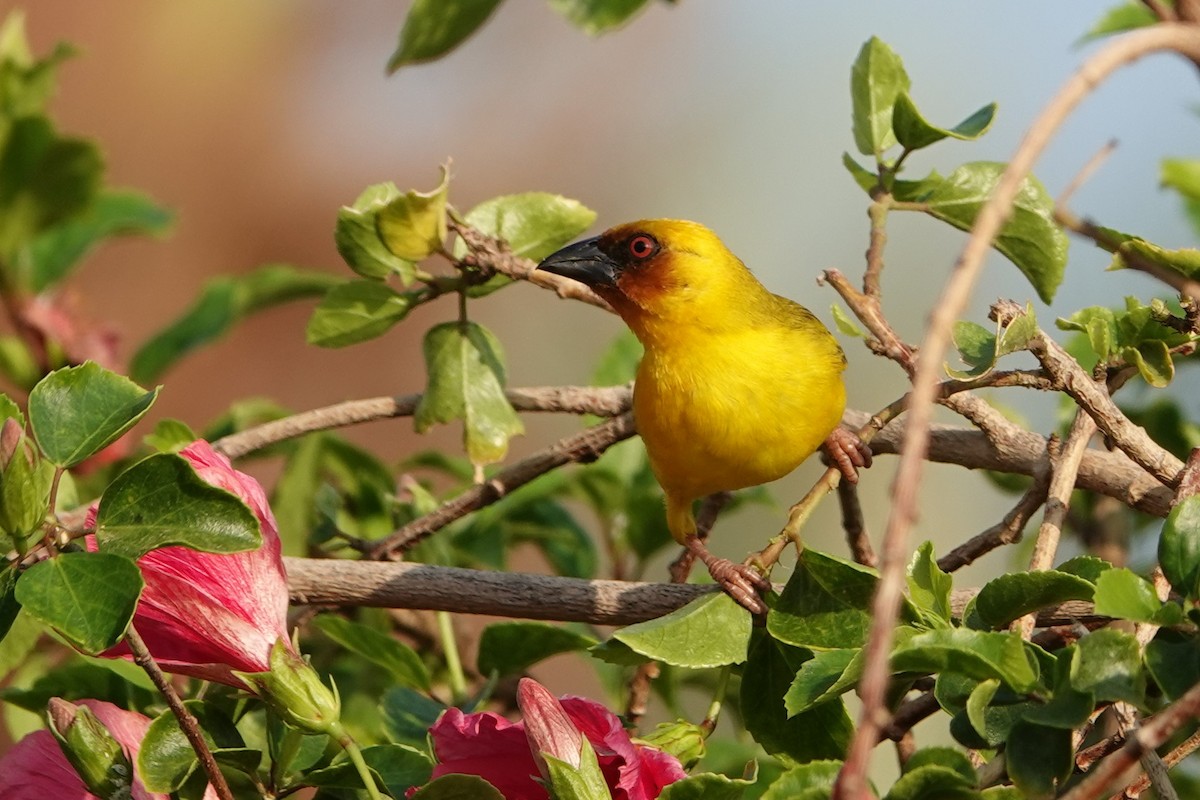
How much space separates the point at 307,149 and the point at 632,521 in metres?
5.07

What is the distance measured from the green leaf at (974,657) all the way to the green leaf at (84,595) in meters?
0.53

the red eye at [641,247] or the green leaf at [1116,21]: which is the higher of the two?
the green leaf at [1116,21]

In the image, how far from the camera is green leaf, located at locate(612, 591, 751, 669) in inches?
45.1

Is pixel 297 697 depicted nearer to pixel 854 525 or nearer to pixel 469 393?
pixel 469 393

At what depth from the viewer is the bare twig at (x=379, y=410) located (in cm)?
167

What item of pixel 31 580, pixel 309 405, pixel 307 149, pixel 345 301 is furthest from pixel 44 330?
pixel 307 149

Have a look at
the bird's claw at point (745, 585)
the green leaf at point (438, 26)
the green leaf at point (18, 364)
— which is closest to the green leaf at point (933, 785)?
the bird's claw at point (745, 585)

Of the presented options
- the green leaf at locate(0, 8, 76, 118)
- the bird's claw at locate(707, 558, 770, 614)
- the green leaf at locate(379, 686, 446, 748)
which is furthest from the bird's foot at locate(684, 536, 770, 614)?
the green leaf at locate(0, 8, 76, 118)

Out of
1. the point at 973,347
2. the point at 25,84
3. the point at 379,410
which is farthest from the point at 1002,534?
the point at 25,84

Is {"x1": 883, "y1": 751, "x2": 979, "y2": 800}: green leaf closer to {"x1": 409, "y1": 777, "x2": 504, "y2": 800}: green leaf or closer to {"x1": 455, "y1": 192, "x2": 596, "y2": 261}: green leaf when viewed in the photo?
{"x1": 409, "y1": 777, "x2": 504, "y2": 800}: green leaf

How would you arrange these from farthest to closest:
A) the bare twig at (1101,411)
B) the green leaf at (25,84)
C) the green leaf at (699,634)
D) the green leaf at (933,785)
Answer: the green leaf at (25,84) → the bare twig at (1101,411) → the green leaf at (699,634) → the green leaf at (933,785)

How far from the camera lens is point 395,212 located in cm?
152

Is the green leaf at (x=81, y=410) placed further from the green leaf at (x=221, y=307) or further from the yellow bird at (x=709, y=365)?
the green leaf at (x=221, y=307)

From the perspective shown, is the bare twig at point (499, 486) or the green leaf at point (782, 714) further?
the bare twig at point (499, 486)
